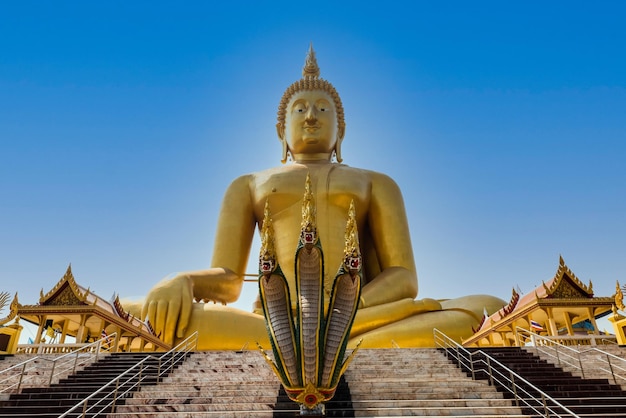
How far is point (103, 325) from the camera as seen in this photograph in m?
11.6

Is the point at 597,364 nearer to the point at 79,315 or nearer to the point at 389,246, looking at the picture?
the point at 389,246

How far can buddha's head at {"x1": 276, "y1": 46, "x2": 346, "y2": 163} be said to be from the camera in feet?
52.5

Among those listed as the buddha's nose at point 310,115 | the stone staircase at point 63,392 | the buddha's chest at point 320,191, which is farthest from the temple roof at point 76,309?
the buddha's nose at point 310,115

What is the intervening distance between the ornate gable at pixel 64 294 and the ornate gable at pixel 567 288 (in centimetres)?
997

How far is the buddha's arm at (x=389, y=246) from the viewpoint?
1286cm

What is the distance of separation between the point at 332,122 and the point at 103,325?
29.6 feet

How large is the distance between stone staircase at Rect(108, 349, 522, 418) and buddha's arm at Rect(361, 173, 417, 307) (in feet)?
14.9

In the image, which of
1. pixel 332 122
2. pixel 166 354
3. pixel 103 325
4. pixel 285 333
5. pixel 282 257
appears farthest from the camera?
pixel 332 122

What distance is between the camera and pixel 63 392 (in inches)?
279

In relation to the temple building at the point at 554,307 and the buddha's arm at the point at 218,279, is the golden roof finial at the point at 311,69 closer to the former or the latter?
the buddha's arm at the point at 218,279

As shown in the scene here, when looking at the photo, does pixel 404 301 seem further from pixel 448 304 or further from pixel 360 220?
pixel 360 220

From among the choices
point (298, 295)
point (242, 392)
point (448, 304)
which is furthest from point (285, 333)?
point (448, 304)

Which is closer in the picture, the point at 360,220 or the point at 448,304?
the point at 448,304

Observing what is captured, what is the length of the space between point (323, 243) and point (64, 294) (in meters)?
6.38
